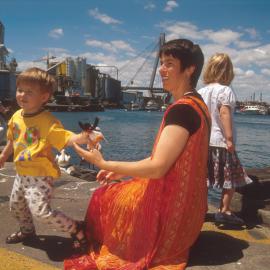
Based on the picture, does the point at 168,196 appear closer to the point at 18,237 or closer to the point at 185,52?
the point at 185,52

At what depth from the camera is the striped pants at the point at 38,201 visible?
2.71m

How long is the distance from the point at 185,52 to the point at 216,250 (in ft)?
4.83

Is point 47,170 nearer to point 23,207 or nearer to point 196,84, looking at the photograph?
point 23,207

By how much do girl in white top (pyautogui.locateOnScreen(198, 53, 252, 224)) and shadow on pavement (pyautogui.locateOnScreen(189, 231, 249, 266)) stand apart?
59 centimetres

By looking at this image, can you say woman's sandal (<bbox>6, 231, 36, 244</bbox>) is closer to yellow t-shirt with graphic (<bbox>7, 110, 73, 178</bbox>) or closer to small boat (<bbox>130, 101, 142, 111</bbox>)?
yellow t-shirt with graphic (<bbox>7, 110, 73, 178</bbox>)

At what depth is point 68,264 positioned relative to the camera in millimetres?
2588

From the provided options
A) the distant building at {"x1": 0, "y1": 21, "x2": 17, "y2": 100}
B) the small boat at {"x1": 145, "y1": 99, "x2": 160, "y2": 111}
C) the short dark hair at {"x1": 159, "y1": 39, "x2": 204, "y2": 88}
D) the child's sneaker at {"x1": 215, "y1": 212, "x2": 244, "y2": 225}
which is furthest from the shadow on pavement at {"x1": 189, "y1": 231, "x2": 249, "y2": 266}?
Answer: the small boat at {"x1": 145, "y1": 99, "x2": 160, "y2": 111}

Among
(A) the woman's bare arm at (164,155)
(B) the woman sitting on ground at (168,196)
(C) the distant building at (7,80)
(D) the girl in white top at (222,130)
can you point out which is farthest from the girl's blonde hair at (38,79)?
(C) the distant building at (7,80)

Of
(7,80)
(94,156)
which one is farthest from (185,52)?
(7,80)

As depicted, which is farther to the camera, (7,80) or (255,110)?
(255,110)

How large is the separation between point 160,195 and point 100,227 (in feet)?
1.84

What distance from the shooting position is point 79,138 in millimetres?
2566

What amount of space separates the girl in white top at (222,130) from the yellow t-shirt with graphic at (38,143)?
5.00 feet

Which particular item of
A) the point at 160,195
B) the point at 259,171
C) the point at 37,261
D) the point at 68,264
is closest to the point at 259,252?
the point at 160,195
